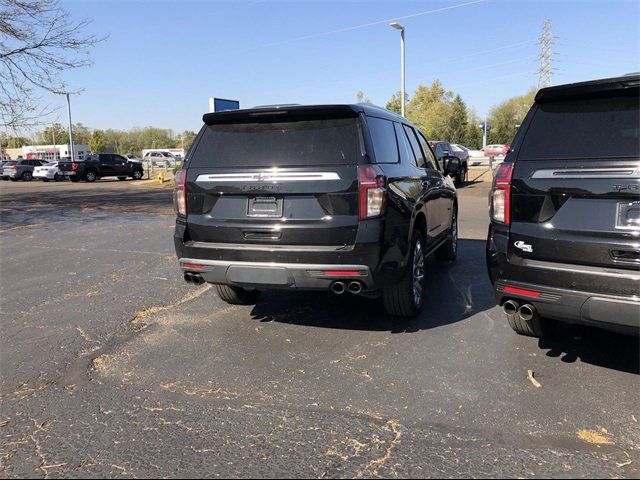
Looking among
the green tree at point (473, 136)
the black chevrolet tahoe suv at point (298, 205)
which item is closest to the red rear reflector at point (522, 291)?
the black chevrolet tahoe suv at point (298, 205)

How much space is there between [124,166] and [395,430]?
35497mm

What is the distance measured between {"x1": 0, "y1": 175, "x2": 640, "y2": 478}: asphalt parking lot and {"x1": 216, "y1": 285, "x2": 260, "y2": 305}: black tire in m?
0.14

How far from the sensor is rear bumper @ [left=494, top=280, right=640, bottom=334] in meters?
3.09

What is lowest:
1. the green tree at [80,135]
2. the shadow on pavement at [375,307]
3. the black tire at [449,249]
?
the shadow on pavement at [375,307]

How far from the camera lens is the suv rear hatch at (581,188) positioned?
3141 millimetres

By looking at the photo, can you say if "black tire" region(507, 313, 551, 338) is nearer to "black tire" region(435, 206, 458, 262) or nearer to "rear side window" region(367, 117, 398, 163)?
"rear side window" region(367, 117, 398, 163)

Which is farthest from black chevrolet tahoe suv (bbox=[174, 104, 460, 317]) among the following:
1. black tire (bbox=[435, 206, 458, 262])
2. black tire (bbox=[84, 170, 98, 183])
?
black tire (bbox=[84, 170, 98, 183])

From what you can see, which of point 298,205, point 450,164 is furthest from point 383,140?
point 450,164

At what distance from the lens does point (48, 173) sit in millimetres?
36594

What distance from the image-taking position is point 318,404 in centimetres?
333

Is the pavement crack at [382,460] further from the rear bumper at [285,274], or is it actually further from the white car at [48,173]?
the white car at [48,173]

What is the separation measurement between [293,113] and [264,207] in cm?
81

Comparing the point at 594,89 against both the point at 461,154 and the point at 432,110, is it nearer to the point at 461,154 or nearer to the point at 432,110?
the point at 461,154

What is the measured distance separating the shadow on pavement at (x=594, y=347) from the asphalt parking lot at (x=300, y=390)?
0.02 m
